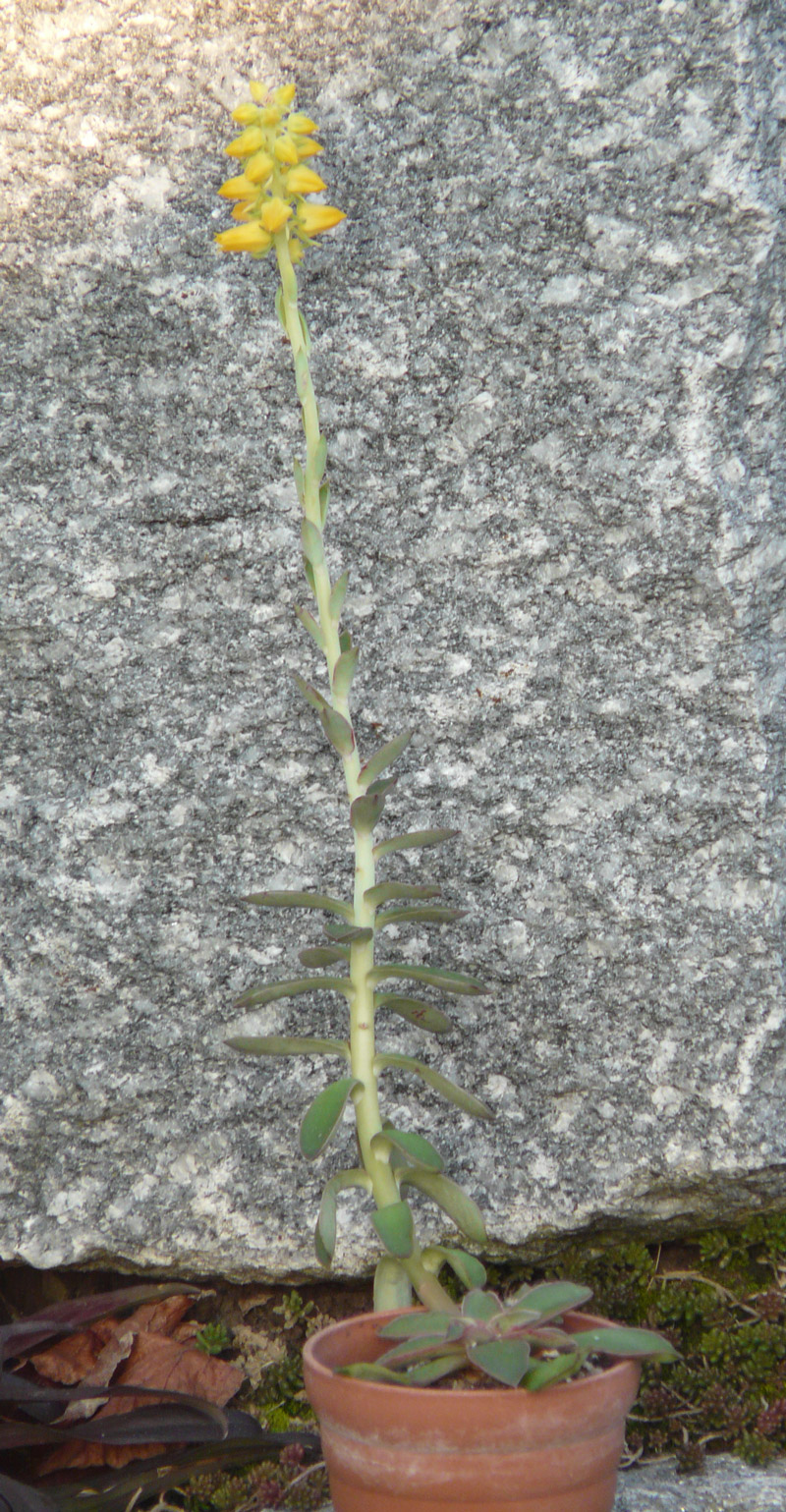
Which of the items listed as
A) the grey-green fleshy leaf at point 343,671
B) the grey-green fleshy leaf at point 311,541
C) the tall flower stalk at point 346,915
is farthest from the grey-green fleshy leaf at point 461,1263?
the grey-green fleshy leaf at point 311,541

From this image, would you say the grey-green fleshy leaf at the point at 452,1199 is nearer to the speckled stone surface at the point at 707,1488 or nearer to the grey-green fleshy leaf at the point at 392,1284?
the grey-green fleshy leaf at the point at 392,1284

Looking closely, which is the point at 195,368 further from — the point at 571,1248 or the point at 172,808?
the point at 571,1248

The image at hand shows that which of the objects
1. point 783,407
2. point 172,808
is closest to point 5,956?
point 172,808

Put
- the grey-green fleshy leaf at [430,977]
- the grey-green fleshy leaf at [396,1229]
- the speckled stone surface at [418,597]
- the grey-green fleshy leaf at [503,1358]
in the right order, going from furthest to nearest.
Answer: the speckled stone surface at [418,597], the grey-green fleshy leaf at [430,977], the grey-green fleshy leaf at [396,1229], the grey-green fleshy leaf at [503,1358]

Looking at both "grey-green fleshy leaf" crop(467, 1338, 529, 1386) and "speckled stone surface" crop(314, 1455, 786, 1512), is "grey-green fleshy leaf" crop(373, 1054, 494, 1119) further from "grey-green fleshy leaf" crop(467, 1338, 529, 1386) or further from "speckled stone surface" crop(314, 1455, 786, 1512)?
"speckled stone surface" crop(314, 1455, 786, 1512)

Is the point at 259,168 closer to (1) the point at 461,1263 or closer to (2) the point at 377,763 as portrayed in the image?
(2) the point at 377,763

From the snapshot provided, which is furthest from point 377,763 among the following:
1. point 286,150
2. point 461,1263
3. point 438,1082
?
point 286,150
